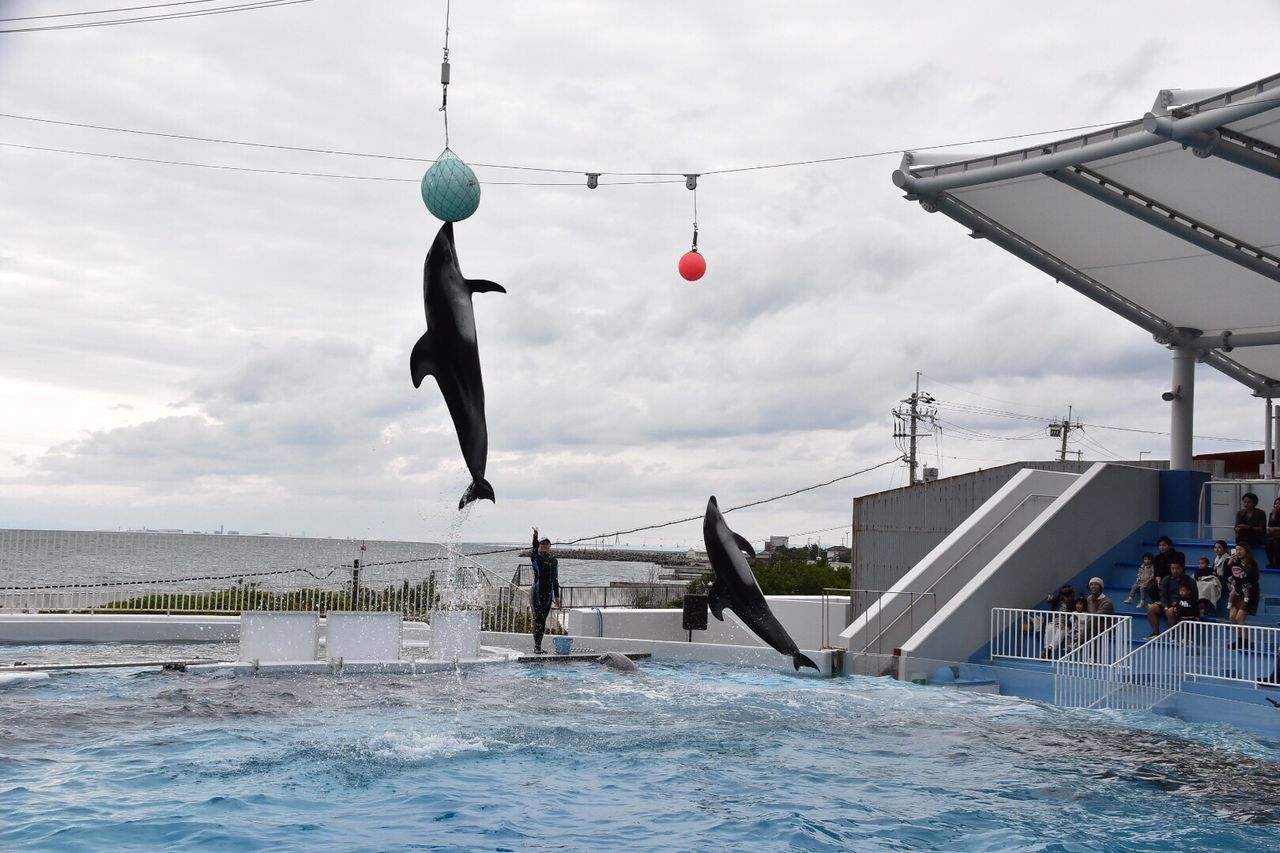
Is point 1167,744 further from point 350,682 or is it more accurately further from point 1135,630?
point 350,682

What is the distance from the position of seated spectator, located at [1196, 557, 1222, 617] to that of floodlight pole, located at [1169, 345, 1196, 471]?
455cm

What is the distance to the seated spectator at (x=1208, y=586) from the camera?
14102mm

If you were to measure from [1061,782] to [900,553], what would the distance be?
14.1 meters

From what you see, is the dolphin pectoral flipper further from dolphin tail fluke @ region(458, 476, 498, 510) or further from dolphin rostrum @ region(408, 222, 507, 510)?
dolphin tail fluke @ region(458, 476, 498, 510)

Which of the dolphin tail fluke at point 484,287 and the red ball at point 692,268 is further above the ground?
the red ball at point 692,268

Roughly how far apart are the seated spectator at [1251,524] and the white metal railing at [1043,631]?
299 cm

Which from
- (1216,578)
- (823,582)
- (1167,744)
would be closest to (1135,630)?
(1216,578)

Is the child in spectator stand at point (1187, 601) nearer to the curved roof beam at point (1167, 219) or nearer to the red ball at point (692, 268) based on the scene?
the curved roof beam at point (1167, 219)

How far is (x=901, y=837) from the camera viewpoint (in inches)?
284

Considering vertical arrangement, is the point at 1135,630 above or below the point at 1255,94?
below

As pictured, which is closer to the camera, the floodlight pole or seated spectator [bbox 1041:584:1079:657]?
seated spectator [bbox 1041:584:1079:657]

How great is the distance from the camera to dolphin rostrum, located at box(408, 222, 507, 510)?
6.85 metres

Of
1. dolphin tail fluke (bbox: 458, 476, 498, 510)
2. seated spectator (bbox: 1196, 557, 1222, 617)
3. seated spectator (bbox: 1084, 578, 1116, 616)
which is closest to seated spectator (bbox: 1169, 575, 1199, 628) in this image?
seated spectator (bbox: 1196, 557, 1222, 617)

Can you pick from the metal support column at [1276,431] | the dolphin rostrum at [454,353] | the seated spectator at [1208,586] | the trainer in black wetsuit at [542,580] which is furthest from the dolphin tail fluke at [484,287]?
the metal support column at [1276,431]
